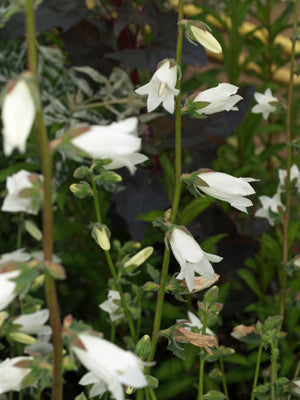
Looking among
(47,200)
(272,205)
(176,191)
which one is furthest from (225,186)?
(272,205)

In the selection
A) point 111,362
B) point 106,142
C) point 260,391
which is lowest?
point 260,391

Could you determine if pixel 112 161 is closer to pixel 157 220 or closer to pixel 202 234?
pixel 157 220

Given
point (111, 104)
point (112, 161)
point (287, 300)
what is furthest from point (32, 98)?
point (111, 104)

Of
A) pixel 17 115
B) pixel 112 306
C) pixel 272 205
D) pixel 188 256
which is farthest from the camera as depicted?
pixel 272 205

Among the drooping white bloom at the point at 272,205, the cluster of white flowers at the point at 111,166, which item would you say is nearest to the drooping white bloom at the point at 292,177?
the drooping white bloom at the point at 272,205

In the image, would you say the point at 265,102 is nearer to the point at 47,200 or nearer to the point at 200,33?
the point at 200,33

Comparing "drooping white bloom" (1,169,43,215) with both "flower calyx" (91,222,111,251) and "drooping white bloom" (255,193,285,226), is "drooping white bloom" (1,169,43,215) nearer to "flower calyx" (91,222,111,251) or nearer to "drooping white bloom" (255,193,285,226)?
"flower calyx" (91,222,111,251)
